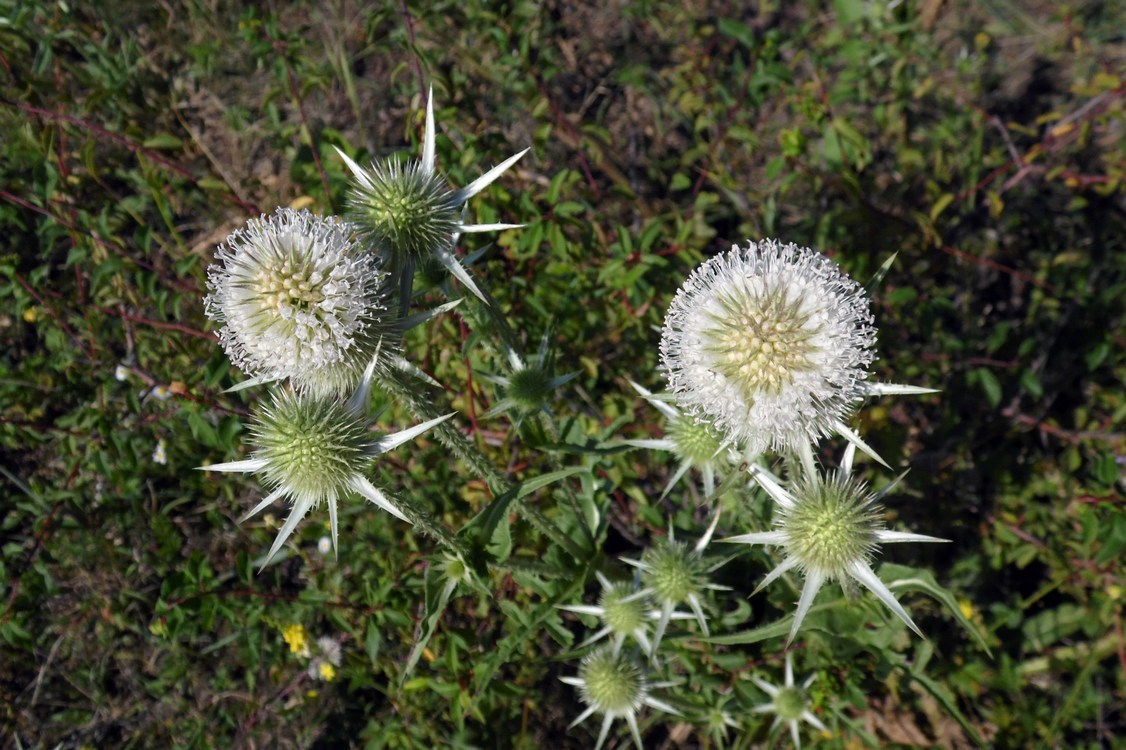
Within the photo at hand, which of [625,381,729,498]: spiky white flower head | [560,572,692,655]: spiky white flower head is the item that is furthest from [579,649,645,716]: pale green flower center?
[625,381,729,498]: spiky white flower head

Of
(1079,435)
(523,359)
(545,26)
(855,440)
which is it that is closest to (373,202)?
(523,359)

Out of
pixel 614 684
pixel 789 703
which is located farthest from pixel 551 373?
pixel 789 703

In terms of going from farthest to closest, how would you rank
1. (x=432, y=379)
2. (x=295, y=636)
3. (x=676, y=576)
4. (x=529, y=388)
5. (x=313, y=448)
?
1. (x=295, y=636)
2. (x=676, y=576)
3. (x=529, y=388)
4. (x=432, y=379)
5. (x=313, y=448)

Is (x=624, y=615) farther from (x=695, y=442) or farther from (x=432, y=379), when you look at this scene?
(x=432, y=379)

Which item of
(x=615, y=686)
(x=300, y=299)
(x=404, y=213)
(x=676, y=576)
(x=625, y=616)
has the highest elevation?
(x=404, y=213)

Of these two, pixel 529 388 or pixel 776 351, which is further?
pixel 529 388

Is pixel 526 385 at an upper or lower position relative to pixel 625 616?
upper

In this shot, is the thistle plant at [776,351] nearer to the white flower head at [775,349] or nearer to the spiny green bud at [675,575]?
the white flower head at [775,349]

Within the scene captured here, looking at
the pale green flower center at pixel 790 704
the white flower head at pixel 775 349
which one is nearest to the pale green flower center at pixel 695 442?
the white flower head at pixel 775 349
